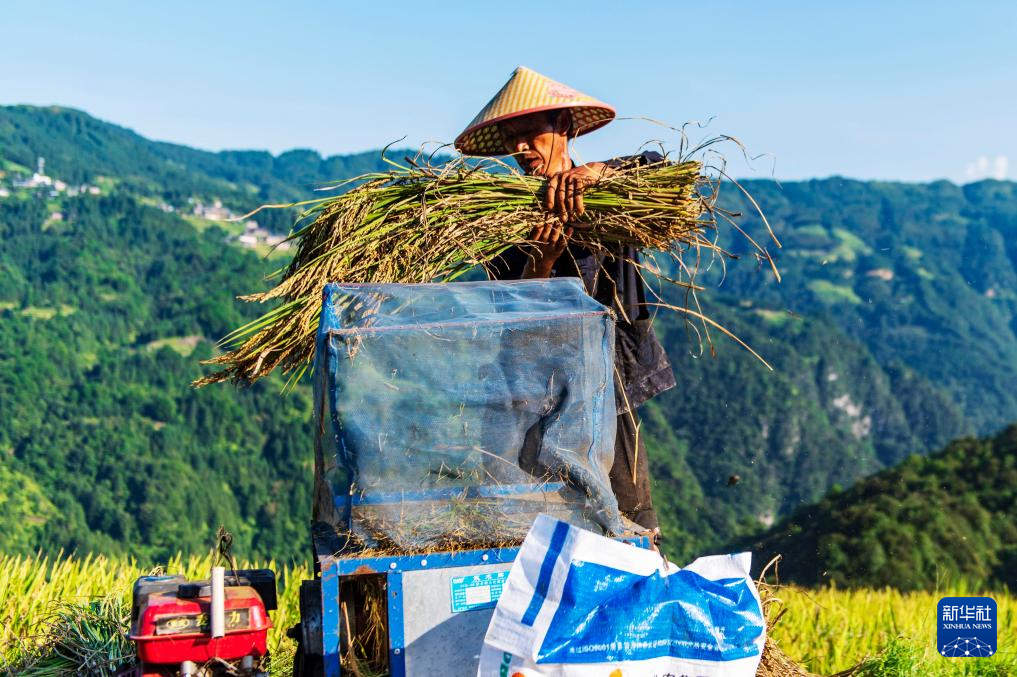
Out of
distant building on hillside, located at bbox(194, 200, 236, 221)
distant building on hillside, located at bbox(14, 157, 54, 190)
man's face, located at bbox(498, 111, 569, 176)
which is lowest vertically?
man's face, located at bbox(498, 111, 569, 176)

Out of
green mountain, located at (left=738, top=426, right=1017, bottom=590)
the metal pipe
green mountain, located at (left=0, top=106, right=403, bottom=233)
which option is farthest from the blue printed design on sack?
green mountain, located at (left=0, top=106, right=403, bottom=233)

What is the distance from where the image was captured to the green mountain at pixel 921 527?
24.3 m

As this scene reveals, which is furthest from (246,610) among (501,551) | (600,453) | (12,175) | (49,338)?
(12,175)

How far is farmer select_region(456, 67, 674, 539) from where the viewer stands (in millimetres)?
3074

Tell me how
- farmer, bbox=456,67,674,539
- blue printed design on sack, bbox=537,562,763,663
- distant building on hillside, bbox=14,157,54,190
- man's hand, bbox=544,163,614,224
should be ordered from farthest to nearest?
distant building on hillside, bbox=14,157,54,190, farmer, bbox=456,67,674,539, man's hand, bbox=544,163,614,224, blue printed design on sack, bbox=537,562,763,663

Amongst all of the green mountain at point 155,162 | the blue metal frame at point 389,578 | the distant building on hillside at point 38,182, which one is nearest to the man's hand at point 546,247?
the blue metal frame at point 389,578

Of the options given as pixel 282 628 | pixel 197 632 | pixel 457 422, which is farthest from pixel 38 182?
pixel 457 422

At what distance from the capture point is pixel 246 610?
7.68 ft

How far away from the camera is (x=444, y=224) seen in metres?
2.88

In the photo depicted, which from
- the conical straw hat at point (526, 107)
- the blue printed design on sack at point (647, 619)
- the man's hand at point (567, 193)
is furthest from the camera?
the conical straw hat at point (526, 107)

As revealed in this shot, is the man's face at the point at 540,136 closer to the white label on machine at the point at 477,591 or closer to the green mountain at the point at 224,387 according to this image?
the white label on machine at the point at 477,591

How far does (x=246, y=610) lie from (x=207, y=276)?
73390mm

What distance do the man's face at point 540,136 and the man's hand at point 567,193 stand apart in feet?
1.28

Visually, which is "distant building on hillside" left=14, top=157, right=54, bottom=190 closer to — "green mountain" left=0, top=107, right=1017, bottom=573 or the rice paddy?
"green mountain" left=0, top=107, right=1017, bottom=573
